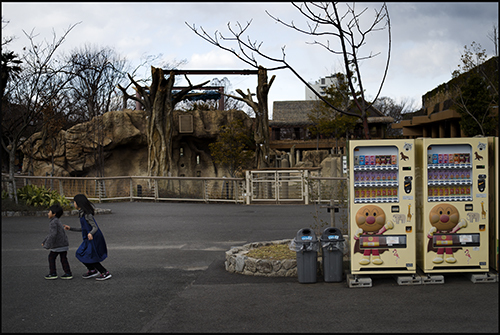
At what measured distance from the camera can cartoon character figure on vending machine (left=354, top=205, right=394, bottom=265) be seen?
7727mm

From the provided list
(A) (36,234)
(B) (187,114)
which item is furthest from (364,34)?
(B) (187,114)

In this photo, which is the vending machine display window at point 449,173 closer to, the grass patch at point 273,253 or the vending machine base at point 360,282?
the vending machine base at point 360,282

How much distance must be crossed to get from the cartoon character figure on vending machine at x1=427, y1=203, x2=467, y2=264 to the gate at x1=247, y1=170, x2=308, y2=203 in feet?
44.6

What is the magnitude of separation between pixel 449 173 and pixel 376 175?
1.16 metres

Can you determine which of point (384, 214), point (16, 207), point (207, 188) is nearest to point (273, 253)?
point (384, 214)

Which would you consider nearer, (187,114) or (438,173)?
(438,173)

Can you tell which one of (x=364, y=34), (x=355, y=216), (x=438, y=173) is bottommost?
(x=355, y=216)

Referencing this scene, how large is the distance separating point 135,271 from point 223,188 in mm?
13498

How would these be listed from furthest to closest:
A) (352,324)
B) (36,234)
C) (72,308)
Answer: (36,234), (72,308), (352,324)

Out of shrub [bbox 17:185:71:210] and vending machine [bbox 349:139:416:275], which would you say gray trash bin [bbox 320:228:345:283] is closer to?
vending machine [bbox 349:139:416:275]

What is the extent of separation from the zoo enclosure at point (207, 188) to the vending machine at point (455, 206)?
12.3 metres

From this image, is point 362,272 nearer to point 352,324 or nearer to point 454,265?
point 454,265

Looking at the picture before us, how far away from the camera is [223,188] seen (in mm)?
22656

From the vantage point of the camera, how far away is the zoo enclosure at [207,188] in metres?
21.4
